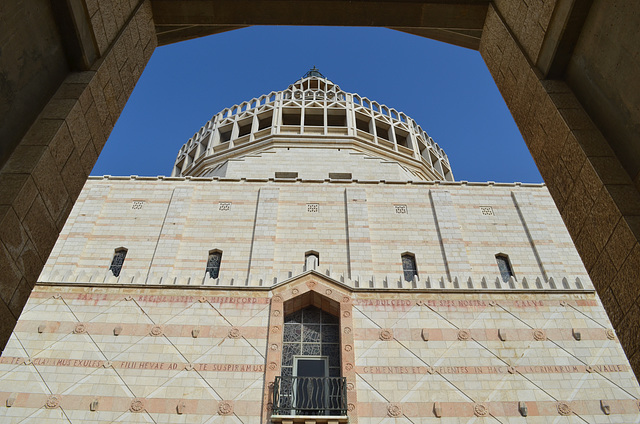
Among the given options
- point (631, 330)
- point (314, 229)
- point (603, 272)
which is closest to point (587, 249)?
point (603, 272)

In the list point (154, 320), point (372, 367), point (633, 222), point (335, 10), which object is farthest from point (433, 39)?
point (154, 320)

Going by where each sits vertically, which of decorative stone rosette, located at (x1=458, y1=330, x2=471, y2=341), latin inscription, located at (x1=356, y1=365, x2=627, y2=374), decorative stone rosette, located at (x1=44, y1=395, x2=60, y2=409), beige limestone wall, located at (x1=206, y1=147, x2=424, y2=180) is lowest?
decorative stone rosette, located at (x1=44, y1=395, x2=60, y2=409)

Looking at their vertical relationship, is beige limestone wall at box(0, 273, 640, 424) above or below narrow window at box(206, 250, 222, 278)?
below

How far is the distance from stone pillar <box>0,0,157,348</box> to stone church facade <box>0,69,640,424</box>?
708 cm

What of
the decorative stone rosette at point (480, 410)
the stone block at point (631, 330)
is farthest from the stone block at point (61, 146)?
the decorative stone rosette at point (480, 410)

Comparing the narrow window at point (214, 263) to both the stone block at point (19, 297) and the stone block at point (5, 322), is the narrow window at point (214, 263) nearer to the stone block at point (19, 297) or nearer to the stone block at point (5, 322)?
the stone block at point (19, 297)

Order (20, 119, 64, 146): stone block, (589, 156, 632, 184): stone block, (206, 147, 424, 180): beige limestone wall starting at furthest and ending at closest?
(206, 147, 424, 180): beige limestone wall, (20, 119, 64, 146): stone block, (589, 156, 632, 184): stone block

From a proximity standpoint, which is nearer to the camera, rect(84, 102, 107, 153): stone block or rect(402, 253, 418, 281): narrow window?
rect(84, 102, 107, 153): stone block

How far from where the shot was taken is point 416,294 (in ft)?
41.8

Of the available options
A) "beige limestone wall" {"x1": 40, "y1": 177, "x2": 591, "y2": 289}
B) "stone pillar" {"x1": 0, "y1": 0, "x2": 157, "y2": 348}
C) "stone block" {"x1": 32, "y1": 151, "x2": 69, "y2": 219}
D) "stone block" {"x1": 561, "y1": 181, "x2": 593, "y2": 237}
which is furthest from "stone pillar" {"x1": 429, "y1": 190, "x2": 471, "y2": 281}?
"stone block" {"x1": 32, "y1": 151, "x2": 69, "y2": 219}

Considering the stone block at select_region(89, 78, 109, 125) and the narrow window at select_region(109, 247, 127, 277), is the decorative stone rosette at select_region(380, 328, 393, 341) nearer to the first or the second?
the stone block at select_region(89, 78, 109, 125)

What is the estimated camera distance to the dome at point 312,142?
75.8 ft

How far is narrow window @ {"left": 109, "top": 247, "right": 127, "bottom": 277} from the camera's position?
627 inches

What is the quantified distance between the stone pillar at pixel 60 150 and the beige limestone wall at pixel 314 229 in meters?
9.79
